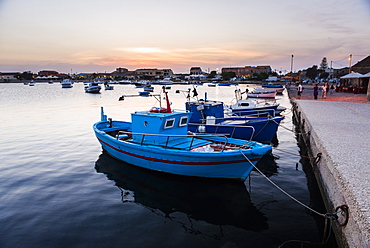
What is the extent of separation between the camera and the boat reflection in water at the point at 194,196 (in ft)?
26.5

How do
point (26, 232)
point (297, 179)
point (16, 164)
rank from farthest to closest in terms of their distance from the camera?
point (16, 164) → point (297, 179) → point (26, 232)

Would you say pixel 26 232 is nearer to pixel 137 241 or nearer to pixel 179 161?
pixel 137 241

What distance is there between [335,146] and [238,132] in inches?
289

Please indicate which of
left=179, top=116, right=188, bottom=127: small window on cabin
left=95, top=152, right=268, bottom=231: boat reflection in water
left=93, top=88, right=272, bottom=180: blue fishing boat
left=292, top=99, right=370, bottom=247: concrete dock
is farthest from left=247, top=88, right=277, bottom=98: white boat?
left=95, top=152, right=268, bottom=231: boat reflection in water

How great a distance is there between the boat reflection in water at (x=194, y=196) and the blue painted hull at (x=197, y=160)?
409 millimetres

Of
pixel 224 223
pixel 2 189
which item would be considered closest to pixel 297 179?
pixel 224 223

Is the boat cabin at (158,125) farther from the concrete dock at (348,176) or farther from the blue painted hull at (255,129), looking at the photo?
the concrete dock at (348,176)

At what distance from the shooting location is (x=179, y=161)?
10211 millimetres

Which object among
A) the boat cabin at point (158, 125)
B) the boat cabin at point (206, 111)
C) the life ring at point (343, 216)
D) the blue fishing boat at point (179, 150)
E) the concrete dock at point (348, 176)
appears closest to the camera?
the concrete dock at point (348, 176)

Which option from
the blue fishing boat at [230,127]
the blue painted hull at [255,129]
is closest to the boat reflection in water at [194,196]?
the blue fishing boat at [230,127]

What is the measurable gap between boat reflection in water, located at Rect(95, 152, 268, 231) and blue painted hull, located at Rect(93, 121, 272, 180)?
41 centimetres

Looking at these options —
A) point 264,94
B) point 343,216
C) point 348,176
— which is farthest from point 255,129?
point 264,94

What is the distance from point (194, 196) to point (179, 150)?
1998mm

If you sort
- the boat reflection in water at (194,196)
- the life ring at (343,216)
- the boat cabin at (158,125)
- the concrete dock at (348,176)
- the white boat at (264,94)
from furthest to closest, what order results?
1. the white boat at (264,94)
2. the boat cabin at (158,125)
3. the boat reflection in water at (194,196)
4. the life ring at (343,216)
5. the concrete dock at (348,176)
